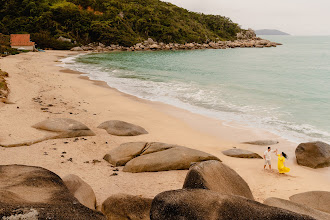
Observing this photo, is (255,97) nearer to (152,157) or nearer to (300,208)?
(152,157)

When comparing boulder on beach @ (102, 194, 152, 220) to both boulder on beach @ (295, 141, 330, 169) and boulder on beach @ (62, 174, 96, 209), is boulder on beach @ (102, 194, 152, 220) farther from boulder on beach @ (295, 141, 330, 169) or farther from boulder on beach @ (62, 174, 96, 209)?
boulder on beach @ (295, 141, 330, 169)

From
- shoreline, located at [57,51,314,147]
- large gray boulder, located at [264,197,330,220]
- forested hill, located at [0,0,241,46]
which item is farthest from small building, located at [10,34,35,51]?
large gray boulder, located at [264,197,330,220]

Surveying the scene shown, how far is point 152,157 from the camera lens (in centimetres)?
890

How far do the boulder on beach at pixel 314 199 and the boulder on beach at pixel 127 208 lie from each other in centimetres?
454

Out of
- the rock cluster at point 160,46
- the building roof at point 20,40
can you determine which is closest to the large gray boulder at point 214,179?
the building roof at point 20,40

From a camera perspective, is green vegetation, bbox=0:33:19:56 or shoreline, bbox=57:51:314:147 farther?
green vegetation, bbox=0:33:19:56

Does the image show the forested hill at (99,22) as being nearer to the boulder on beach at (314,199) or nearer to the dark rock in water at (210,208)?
the boulder on beach at (314,199)


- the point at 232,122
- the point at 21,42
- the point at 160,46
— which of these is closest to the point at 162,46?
the point at 160,46

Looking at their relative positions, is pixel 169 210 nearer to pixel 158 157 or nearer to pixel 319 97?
pixel 158 157

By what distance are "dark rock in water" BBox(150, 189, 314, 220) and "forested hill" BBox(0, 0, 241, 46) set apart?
250 ft

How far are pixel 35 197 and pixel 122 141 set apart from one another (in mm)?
6906

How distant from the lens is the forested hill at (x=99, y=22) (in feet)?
253

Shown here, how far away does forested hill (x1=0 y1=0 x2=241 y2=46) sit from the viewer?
77.1 meters

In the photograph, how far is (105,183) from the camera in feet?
25.2
